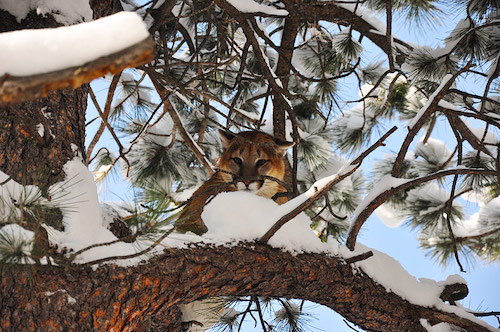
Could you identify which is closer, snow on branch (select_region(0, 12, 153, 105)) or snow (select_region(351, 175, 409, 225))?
snow on branch (select_region(0, 12, 153, 105))

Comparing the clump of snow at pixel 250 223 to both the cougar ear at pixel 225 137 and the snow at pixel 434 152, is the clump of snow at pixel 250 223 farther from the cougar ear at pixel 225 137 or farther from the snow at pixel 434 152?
the snow at pixel 434 152

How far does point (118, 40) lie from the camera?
0.97 metres

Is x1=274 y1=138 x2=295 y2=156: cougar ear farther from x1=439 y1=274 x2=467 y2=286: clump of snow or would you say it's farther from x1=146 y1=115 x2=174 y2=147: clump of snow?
x1=439 y1=274 x2=467 y2=286: clump of snow

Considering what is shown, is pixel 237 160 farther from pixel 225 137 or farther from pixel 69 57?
pixel 69 57

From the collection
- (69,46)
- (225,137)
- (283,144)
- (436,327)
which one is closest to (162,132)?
(225,137)

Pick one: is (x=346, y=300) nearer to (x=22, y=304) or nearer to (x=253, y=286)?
(x=253, y=286)

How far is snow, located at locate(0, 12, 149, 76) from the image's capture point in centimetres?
97

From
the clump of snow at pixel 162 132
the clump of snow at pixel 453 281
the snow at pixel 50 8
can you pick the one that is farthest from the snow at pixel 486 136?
the snow at pixel 50 8

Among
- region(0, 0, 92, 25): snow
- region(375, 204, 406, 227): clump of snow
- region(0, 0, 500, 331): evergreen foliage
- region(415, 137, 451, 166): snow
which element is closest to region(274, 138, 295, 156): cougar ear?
region(0, 0, 500, 331): evergreen foliage

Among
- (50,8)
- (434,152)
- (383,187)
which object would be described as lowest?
(383,187)

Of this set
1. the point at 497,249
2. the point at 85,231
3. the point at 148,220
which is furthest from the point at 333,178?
the point at 497,249

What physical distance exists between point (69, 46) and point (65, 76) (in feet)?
0.20

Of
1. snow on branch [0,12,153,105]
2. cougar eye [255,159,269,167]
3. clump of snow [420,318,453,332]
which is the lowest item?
clump of snow [420,318,453,332]

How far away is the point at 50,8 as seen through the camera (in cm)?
240
